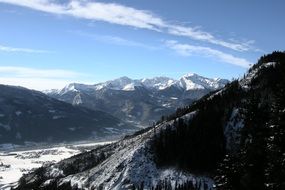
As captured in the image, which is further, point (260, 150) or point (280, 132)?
point (260, 150)

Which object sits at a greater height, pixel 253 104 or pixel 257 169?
pixel 253 104

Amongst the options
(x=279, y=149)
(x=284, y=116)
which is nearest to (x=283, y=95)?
(x=284, y=116)

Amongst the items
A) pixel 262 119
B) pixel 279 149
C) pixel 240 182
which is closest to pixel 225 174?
pixel 240 182

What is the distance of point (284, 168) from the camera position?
64000mm

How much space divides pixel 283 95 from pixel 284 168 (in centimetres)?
1021

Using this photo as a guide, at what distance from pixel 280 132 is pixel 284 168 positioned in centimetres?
511

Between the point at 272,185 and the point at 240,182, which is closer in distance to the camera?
the point at 272,185

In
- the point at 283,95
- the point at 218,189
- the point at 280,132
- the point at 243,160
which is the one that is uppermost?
the point at 283,95

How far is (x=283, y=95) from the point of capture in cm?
6756

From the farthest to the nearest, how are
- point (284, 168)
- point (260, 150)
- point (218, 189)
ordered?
point (218, 189), point (260, 150), point (284, 168)

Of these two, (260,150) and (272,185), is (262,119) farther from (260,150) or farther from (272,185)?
(272,185)

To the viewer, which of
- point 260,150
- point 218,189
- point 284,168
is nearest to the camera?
point 284,168

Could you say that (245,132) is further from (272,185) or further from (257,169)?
(272,185)

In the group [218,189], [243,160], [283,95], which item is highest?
[283,95]
